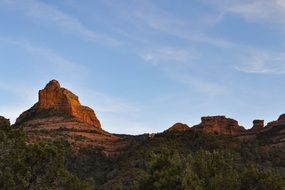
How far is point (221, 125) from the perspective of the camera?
6762 inches

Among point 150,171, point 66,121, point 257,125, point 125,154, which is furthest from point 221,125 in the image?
point 150,171

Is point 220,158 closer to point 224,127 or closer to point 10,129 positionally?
point 10,129

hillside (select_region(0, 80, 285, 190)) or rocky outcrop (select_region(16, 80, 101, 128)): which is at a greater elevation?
rocky outcrop (select_region(16, 80, 101, 128))

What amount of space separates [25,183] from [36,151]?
6.66ft

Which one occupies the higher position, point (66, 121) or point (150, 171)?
point (66, 121)

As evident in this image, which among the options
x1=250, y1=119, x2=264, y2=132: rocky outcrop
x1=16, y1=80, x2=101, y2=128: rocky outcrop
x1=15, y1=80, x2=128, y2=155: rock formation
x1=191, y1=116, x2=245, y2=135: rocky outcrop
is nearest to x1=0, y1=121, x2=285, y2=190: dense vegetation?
x1=15, y1=80, x2=128, y2=155: rock formation

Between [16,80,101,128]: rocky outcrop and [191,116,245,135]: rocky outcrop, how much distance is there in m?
33.9

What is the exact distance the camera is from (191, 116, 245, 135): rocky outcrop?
167500 millimetres

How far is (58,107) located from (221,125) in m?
53.6

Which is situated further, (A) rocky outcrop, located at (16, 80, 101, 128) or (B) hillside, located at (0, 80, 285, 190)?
(A) rocky outcrop, located at (16, 80, 101, 128)

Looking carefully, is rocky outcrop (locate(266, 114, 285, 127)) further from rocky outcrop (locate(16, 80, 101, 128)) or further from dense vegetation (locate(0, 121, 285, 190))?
→ dense vegetation (locate(0, 121, 285, 190))

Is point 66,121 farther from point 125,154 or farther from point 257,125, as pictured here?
point 257,125

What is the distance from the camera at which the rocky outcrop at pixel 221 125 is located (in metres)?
168

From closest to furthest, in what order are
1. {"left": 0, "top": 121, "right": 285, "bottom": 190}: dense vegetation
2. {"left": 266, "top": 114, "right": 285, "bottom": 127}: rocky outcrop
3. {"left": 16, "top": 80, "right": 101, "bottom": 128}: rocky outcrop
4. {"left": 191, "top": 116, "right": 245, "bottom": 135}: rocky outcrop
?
{"left": 0, "top": 121, "right": 285, "bottom": 190}: dense vegetation, {"left": 16, "top": 80, "right": 101, "bottom": 128}: rocky outcrop, {"left": 266, "top": 114, "right": 285, "bottom": 127}: rocky outcrop, {"left": 191, "top": 116, "right": 245, "bottom": 135}: rocky outcrop
